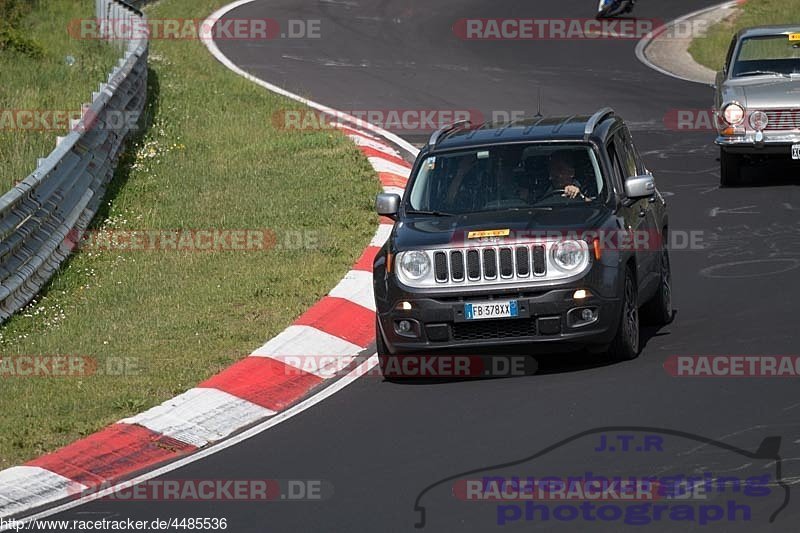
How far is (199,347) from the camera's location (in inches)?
458

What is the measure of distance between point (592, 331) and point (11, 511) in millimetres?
4100

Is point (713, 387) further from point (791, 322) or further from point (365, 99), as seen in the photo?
point (365, 99)

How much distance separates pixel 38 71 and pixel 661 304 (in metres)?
12.4

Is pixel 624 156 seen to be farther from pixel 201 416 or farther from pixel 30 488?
pixel 30 488

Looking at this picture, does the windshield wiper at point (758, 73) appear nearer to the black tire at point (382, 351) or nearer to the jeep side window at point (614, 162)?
the jeep side window at point (614, 162)

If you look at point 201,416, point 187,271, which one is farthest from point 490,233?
point 187,271

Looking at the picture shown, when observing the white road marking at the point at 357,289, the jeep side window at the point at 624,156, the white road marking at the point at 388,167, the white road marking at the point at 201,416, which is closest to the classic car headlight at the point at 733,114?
the white road marking at the point at 388,167

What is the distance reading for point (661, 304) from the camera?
12.1 m

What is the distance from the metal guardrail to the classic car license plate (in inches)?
161

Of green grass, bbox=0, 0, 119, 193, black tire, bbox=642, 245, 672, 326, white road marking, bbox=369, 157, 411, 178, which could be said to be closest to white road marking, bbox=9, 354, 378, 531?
black tire, bbox=642, 245, 672, 326

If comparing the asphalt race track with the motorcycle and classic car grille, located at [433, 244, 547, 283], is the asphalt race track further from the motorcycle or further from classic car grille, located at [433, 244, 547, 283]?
the motorcycle

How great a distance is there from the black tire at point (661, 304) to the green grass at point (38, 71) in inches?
265

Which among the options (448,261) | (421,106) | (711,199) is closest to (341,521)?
(448,261)

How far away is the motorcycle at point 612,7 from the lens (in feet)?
111
